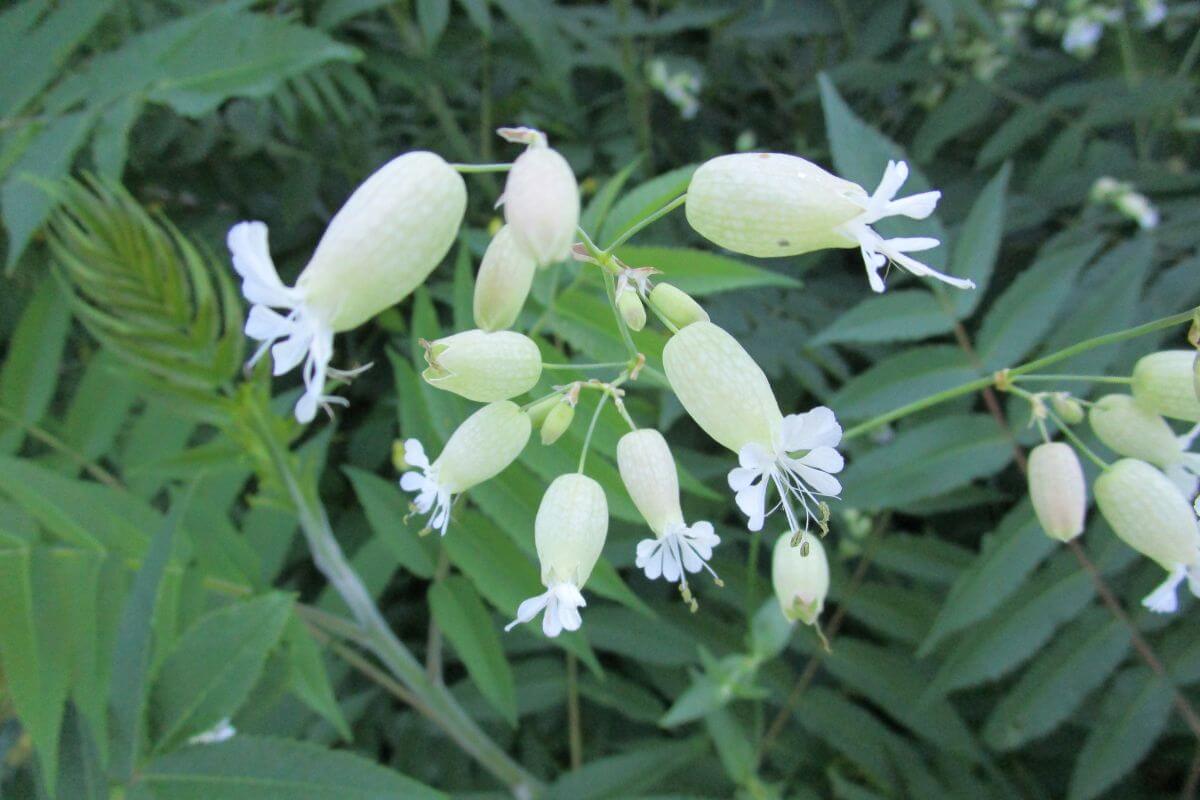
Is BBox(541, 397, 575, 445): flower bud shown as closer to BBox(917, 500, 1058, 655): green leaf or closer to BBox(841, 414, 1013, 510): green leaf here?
BBox(841, 414, 1013, 510): green leaf

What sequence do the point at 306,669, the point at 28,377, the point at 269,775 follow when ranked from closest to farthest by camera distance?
the point at 269,775 → the point at 306,669 → the point at 28,377

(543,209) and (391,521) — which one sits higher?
(543,209)

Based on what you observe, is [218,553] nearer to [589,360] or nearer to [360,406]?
[589,360]

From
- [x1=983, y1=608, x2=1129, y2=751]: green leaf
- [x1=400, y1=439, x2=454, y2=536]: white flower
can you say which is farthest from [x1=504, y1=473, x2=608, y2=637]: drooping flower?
[x1=983, y1=608, x2=1129, y2=751]: green leaf

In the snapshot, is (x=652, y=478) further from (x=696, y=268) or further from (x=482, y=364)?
(x=696, y=268)

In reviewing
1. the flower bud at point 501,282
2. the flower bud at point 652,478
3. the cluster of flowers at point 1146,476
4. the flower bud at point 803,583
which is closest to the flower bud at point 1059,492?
the cluster of flowers at point 1146,476

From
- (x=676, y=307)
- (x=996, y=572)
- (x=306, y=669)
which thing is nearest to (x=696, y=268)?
(x=676, y=307)

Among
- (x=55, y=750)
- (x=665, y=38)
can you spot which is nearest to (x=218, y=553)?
(x=55, y=750)
